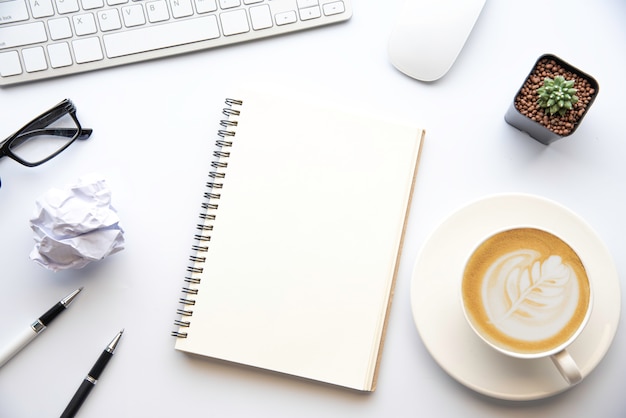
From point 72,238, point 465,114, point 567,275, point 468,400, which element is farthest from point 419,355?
point 72,238

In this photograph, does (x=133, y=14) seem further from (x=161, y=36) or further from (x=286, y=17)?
(x=286, y=17)

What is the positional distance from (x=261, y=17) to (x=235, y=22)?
0.04 m

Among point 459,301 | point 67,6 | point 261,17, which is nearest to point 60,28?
point 67,6

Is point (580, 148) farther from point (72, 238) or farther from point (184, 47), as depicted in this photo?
point (72, 238)

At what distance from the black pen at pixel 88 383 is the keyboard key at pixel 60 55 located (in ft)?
1.23

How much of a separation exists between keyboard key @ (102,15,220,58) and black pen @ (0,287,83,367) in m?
0.34

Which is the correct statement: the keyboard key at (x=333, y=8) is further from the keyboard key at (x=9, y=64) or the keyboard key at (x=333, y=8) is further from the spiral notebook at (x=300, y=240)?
the keyboard key at (x=9, y=64)

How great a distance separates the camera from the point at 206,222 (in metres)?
0.75

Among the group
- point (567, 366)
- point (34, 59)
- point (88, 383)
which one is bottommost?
point (88, 383)

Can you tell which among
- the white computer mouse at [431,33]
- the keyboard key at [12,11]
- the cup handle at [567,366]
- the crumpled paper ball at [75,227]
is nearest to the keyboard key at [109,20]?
the keyboard key at [12,11]

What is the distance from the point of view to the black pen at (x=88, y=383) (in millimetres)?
729

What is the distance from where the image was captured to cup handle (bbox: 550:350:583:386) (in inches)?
24.0

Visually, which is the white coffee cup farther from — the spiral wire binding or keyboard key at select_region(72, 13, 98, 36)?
keyboard key at select_region(72, 13, 98, 36)

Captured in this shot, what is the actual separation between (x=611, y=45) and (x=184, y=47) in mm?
577
